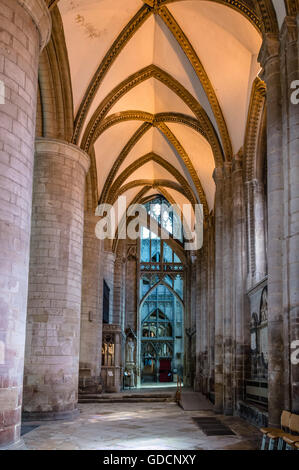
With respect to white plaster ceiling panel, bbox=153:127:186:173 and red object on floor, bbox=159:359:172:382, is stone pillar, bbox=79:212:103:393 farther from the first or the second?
red object on floor, bbox=159:359:172:382

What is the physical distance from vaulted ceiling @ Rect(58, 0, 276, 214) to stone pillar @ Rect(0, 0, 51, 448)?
13.2 feet

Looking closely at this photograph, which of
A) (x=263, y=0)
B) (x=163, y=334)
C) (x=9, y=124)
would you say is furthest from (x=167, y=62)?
(x=163, y=334)

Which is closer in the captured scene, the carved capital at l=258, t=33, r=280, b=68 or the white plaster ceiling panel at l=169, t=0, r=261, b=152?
the carved capital at l=258, t=33, r=280, b=68

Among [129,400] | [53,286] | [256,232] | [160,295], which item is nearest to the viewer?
[53,286]

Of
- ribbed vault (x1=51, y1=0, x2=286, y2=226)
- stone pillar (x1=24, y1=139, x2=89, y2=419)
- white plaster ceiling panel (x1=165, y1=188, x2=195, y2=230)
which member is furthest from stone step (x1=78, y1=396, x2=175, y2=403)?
white plaster ceiling panel (x1=165, y1=188, x2=195, y2=230)

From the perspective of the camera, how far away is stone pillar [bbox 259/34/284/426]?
9117 millimetres

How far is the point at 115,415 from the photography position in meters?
14.4

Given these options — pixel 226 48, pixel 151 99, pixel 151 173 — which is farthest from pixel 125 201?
pixel 226 48

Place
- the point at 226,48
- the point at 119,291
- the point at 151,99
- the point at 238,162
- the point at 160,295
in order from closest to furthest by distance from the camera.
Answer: the point at 226,48 → the point at 238,162 → the point at 151,99 → the point at 119,291 → the point at 160,295

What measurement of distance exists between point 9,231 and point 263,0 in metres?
6.47

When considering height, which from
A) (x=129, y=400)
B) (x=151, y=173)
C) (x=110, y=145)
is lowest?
(x=129, y=400)

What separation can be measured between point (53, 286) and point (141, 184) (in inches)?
552

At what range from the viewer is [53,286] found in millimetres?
13594

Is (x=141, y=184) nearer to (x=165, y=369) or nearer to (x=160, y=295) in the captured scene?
(x=160, y=295)
